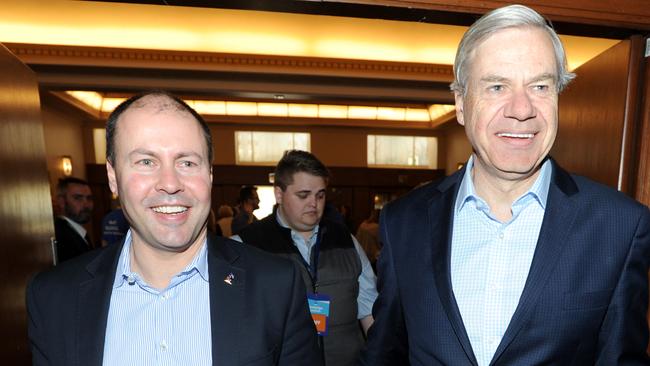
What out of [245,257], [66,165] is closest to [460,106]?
[245,257]

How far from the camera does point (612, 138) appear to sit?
1.81m

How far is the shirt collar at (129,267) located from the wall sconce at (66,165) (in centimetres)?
842

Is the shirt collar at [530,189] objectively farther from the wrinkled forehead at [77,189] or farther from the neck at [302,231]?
the wrinkled forehead at [77,189]

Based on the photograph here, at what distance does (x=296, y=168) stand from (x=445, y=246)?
1211 mm

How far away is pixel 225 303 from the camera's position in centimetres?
111

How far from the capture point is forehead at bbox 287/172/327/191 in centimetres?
210

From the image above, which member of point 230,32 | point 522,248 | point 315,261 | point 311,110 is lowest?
point 315,261

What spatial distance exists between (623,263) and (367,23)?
377 cm

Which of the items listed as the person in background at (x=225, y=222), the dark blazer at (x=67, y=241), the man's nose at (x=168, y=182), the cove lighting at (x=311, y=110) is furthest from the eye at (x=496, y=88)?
the cove lighting at (x=311, y=110)

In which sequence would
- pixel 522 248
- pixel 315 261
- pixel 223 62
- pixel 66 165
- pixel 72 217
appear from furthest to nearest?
pixel 66 165
pixel 223 62
pixel 72 217
pixel 315 261
pixel 522 248

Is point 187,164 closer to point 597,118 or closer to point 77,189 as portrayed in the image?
point 597,118

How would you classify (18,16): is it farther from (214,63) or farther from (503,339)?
(503,339)

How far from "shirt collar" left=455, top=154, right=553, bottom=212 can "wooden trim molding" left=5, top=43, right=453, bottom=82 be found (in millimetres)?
4078

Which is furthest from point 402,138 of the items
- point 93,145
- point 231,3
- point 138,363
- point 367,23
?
point 138,363
